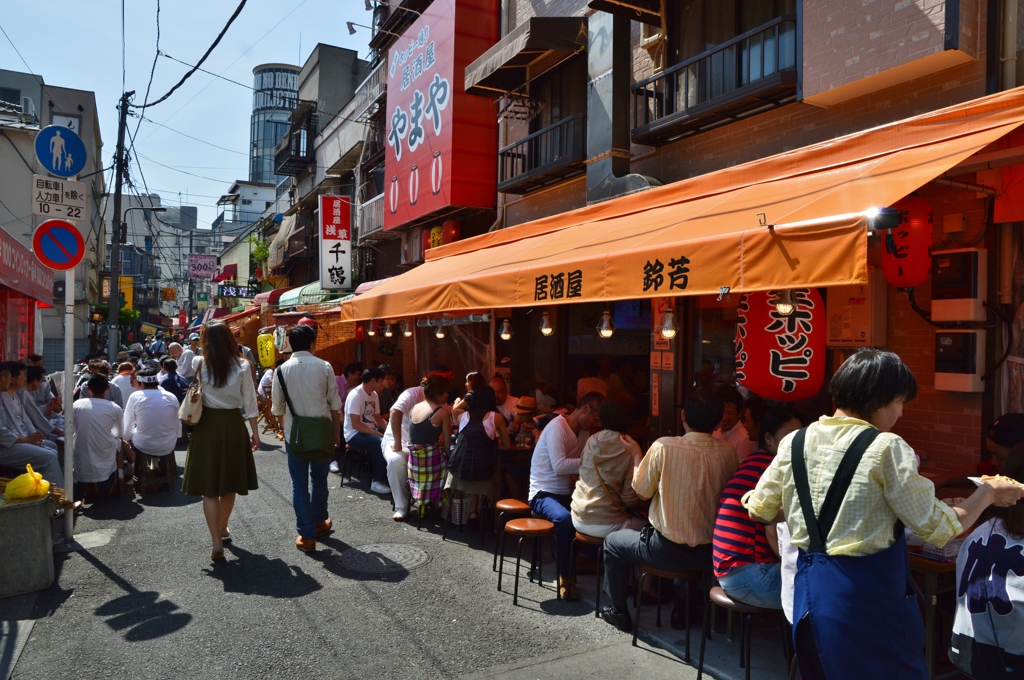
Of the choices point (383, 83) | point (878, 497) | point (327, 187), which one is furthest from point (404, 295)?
point (327, 187)

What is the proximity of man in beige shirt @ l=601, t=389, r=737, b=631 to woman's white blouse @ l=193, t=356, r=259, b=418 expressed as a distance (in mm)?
3763

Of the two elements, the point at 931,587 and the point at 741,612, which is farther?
the point at 741,612

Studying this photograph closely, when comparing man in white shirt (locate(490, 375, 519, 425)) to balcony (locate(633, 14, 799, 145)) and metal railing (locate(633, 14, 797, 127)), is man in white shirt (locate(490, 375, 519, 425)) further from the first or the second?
metal railing (locate(633, 14, 797, 127))

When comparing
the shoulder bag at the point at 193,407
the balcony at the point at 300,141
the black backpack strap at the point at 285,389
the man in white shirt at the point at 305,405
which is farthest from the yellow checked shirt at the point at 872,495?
the balcony at the point at 300,141

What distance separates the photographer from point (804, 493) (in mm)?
2799

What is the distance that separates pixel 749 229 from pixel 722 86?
13.2ft

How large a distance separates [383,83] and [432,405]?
45.0ft

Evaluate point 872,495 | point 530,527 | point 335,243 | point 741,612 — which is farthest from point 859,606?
point 335,243

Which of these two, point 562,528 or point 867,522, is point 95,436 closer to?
point 562,528

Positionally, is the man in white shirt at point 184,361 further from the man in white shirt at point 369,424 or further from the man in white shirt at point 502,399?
the man in white shirt at point 502,399

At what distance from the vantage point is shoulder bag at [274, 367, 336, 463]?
652 centimetres

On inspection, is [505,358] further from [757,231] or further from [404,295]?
[757,231]

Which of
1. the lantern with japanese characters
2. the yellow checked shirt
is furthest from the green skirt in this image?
the yellow checked shirt

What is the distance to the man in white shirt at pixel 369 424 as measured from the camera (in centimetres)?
937
